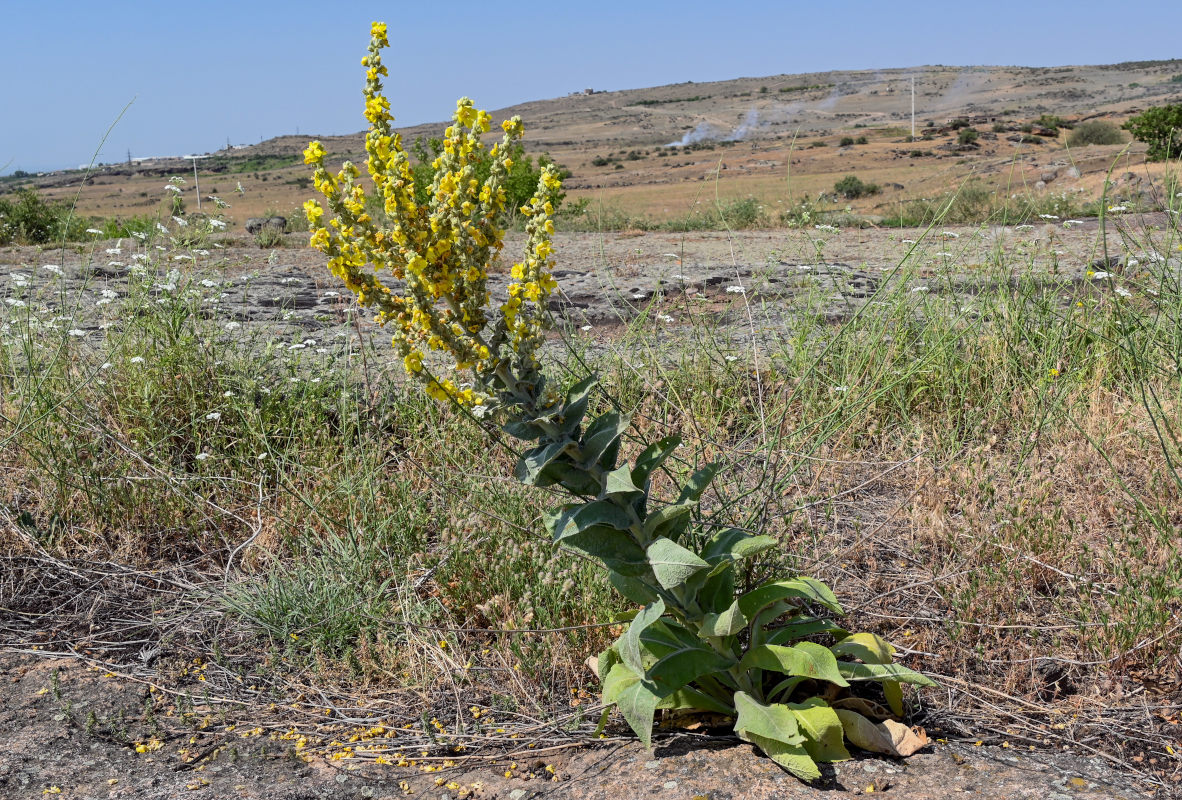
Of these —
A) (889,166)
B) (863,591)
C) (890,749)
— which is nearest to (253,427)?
(863,591)

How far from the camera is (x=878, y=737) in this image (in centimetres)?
189

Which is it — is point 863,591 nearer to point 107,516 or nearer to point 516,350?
point 516,350

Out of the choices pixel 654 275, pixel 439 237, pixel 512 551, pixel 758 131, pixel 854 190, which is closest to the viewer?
pixel 439 237

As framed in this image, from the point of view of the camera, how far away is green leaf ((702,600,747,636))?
1765mm

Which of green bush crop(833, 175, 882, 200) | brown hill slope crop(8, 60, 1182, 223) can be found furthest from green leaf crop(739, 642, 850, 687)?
brown hill slope crop(8, 60, 1182, 223)

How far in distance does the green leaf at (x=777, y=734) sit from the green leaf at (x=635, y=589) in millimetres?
303

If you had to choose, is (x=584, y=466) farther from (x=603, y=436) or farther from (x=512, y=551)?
(x=512, y=551)

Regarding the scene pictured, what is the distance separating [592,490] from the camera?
5.70 feet

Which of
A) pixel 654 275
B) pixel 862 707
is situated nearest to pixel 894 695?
pixel 862 707

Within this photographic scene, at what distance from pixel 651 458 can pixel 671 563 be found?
0.72ft

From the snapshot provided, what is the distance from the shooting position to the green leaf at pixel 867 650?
2002 millimetres

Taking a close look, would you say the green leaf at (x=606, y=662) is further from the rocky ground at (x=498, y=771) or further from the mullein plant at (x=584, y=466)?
the rocky ground at (x=498, y=771)

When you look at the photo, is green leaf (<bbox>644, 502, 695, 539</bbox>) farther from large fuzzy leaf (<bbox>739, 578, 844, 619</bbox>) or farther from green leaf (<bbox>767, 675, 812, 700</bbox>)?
green leaf (<bbox>767, 675, 812, 700</bbox>)

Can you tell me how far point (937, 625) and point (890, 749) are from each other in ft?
1.87
